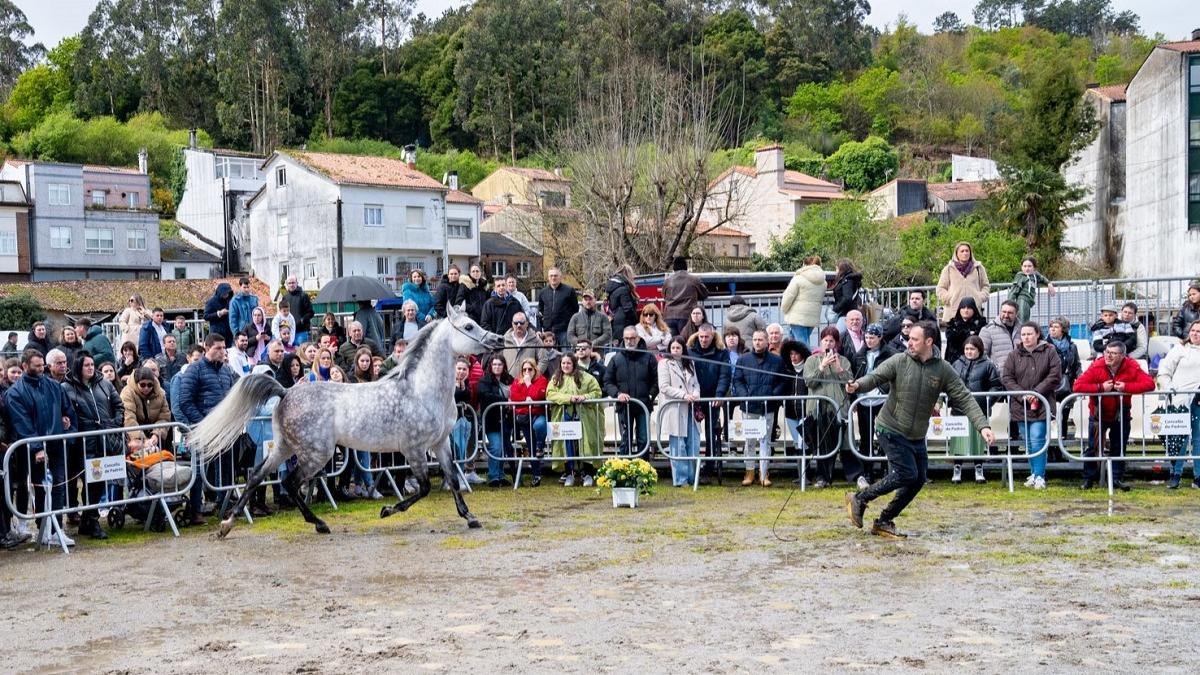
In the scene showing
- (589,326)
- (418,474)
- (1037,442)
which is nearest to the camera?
(418,474)

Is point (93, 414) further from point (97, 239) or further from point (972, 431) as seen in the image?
point (97, 239)

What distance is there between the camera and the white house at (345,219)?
68312 mm

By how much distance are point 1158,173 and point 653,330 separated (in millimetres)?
44852

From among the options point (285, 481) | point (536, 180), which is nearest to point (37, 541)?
point (285, 481)

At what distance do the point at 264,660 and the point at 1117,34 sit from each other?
492ft

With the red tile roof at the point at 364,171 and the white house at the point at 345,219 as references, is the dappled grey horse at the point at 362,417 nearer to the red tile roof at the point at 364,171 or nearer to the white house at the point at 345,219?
the white house at the point at 345,219

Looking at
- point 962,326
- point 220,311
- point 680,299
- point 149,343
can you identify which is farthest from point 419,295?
point 962,326

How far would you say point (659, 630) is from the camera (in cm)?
806

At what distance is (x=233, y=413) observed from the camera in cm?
1246

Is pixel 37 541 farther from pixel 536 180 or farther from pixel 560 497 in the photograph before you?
pixel 536 180


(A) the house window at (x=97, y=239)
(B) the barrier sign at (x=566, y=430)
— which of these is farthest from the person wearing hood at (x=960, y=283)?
(A) the house window at (x=97, y=239)

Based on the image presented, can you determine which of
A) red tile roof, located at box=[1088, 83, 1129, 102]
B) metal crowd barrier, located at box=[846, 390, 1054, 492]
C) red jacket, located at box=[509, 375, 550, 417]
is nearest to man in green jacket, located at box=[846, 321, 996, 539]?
metal crowd barrier, located at box=[846, 390, 1054, 492]

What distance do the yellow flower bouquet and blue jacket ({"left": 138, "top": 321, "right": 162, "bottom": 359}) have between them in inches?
368

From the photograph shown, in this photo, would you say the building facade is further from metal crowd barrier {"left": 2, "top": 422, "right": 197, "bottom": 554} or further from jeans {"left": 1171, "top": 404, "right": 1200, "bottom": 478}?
jeans {"left": 1171, "top": 404, "right": 1200, "bottom": 478}
